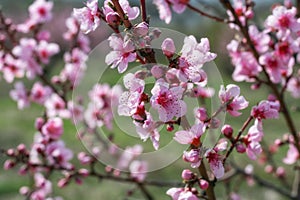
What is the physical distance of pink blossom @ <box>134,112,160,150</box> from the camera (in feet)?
3.20

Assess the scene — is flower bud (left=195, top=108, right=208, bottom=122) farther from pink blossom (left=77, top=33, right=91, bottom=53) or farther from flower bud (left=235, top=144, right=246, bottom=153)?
pink blossom (left=77, top=33, right=91, bottom=53)

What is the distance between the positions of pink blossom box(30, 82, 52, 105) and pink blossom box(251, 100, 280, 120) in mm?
1642

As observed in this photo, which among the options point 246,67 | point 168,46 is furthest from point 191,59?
point 246,67

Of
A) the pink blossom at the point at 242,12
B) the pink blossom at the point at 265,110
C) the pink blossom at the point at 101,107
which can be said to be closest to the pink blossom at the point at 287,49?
the pink blossom at the point at 242,12

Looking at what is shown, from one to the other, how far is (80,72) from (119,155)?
0.65m

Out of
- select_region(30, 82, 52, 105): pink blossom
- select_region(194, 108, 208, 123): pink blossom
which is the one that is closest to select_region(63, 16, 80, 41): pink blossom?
select_region(30, 82, 52, 105): pink blossom

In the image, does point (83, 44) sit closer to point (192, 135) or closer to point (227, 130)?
point (227, 130)

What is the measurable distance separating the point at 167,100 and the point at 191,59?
10 cm

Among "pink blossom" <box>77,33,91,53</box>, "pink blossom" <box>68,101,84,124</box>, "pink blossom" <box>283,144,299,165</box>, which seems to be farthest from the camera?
"pink blossom" <box>77,33,91,53</box>

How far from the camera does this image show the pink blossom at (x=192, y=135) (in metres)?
1.00

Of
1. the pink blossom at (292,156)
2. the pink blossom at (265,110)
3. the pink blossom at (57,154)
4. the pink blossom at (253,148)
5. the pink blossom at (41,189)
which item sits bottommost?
the pink blossom at (41,189)

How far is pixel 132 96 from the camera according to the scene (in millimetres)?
970

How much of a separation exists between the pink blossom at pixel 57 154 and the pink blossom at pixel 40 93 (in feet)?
2.11

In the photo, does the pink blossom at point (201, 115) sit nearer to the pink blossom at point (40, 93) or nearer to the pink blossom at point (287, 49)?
the pink blossom at point (287, 49)
